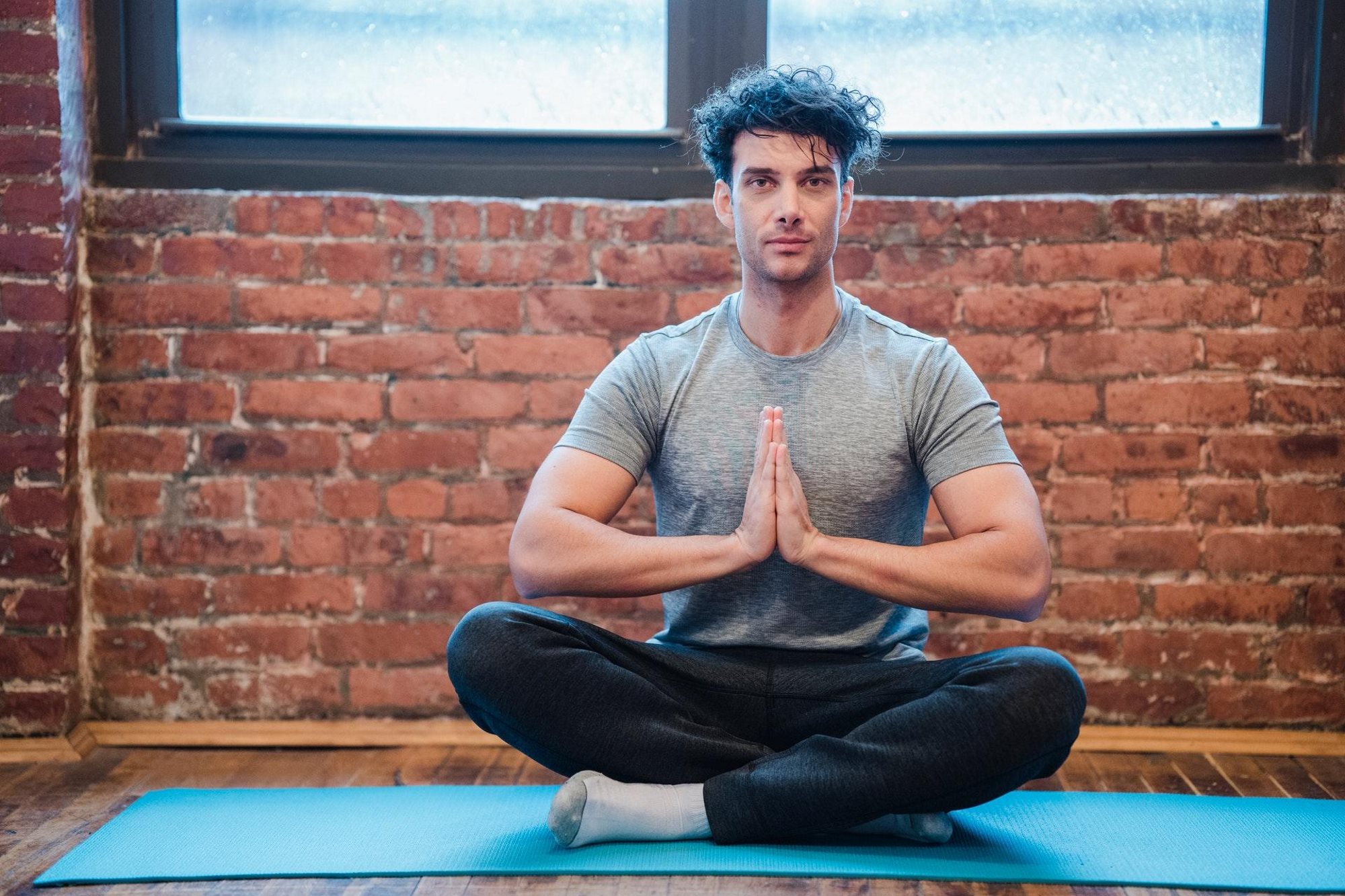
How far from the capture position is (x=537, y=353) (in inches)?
97.9

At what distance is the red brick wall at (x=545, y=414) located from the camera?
244 centimetres

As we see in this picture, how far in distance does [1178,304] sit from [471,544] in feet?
4.94

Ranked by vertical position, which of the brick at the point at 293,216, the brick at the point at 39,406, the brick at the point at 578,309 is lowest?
the brick at the point at 39,406

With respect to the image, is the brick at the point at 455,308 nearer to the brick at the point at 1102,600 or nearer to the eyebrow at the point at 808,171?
the eyebrow at the point at 808,171

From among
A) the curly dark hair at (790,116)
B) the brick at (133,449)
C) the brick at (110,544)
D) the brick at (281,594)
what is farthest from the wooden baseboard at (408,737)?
the curly dark hair at (790,116)

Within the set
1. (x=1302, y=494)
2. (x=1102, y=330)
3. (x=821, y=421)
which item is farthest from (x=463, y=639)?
(x=1302, y=494)

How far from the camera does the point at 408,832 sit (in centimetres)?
187

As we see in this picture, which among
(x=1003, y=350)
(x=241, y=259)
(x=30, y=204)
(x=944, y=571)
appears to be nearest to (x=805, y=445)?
(x=944, y=571)

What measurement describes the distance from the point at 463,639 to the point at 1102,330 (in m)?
1.43

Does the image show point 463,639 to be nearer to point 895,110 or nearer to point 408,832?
point 408,832

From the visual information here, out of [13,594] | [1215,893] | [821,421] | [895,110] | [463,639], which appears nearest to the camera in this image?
[1215,893]

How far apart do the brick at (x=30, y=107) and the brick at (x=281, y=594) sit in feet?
3.14

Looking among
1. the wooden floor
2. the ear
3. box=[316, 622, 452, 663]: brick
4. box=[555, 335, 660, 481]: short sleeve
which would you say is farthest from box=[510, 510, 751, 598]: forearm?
box=[316, 622, 452, 663]: brick

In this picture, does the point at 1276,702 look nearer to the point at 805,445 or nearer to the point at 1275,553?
the point at 1275,553
